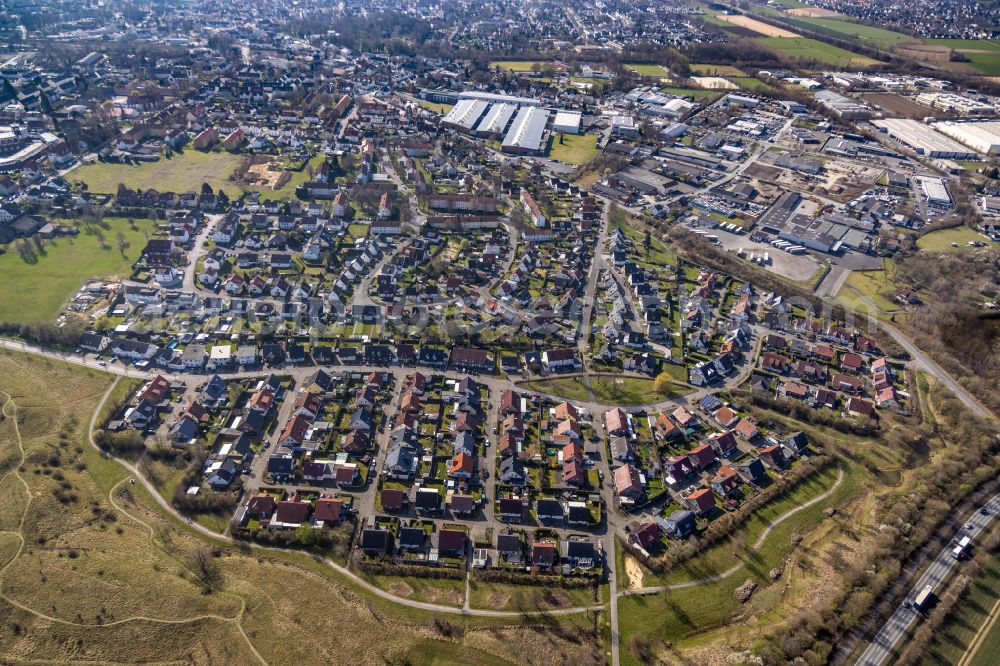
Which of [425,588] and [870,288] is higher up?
[870,288]

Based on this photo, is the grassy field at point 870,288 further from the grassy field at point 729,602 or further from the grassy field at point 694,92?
the grassy field at point 694,92

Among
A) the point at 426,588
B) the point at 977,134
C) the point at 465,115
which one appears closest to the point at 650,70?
the point at 465,115

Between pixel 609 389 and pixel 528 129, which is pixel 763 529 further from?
pixel 528 129

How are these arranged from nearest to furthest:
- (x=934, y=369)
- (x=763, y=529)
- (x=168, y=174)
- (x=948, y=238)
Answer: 1. (x=763, y=529)
2. (x=934, y=369)
3. (x=948, y=238)
4. (x=168, y=174)

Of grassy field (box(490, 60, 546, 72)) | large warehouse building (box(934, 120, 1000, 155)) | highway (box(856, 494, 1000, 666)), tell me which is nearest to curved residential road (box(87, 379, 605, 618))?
highway (box(856, 494, 1000, 666))

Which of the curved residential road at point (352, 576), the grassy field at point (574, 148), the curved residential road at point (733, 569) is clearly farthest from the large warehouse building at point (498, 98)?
the curved residential road at point (352, 576)

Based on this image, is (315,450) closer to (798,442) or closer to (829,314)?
(798,442)
